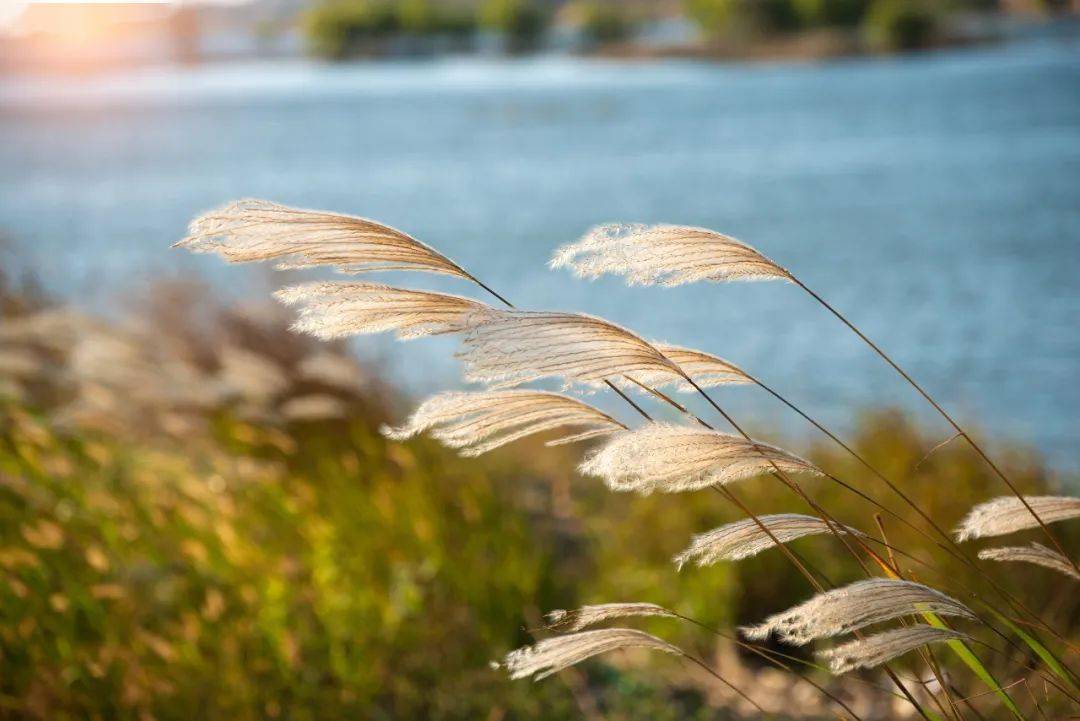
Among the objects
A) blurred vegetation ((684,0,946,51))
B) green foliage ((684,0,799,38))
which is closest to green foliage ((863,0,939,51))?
blurred vegetation ((684,0,946,51))

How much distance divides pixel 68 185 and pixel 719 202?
12.8 meters

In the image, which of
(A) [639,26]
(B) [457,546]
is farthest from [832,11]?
(B) [457,546]

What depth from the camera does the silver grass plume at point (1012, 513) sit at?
1.19m

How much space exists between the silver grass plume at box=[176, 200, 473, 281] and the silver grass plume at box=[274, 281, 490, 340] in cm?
3

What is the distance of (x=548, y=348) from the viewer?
0.92m

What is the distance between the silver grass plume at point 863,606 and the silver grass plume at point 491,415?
259 millimetres

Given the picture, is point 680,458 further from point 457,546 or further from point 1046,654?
point 457,546

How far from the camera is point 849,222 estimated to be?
14570 mm

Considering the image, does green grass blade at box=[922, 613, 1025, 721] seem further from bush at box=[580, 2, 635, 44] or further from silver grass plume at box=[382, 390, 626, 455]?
bush at box=[580, 2, 635, 44]

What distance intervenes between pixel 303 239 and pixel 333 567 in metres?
1.78

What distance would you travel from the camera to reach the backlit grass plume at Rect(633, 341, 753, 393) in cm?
113

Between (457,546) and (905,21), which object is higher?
(905,21)

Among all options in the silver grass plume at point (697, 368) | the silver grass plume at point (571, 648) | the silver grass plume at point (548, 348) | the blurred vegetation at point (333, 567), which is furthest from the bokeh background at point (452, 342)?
the silver grass plume at point (548, 348)

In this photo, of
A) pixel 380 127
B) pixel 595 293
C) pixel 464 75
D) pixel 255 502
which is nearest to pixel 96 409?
pixel 255 502
